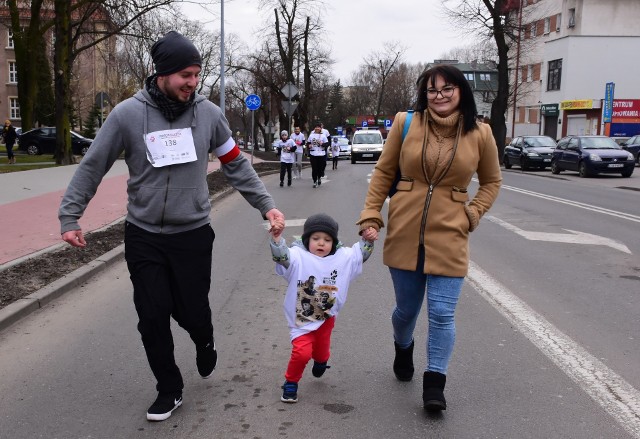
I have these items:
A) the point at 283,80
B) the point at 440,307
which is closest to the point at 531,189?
the point at 440,307

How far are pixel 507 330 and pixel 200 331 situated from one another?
2.54 metres

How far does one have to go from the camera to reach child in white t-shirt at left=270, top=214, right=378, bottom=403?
3.78m

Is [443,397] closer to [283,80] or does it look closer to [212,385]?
[212,385]

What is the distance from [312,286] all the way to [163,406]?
1008 millimetres

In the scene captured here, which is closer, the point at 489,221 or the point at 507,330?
the point at 507,330

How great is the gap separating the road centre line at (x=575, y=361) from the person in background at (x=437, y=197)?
972 mm

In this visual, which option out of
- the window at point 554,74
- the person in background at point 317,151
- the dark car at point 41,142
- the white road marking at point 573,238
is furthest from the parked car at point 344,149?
the white road marking at point 573,238

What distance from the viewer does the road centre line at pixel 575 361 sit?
12.3 feet

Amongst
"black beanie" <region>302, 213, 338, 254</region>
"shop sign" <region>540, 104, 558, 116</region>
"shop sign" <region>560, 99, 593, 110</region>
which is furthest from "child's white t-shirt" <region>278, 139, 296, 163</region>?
"shop sign" <region>540, 104, 558, 116</region>

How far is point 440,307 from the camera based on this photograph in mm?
3625

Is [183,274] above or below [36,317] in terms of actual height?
above

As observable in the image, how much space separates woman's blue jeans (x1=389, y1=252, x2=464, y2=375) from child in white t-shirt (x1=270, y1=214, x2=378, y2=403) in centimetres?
30

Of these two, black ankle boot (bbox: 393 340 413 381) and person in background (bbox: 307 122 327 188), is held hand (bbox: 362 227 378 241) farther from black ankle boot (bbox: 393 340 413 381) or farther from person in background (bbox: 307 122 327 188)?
person in background (bbox: 307 122 327 188)

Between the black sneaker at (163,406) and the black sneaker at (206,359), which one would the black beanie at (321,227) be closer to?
the black sneaker at (206,359)
